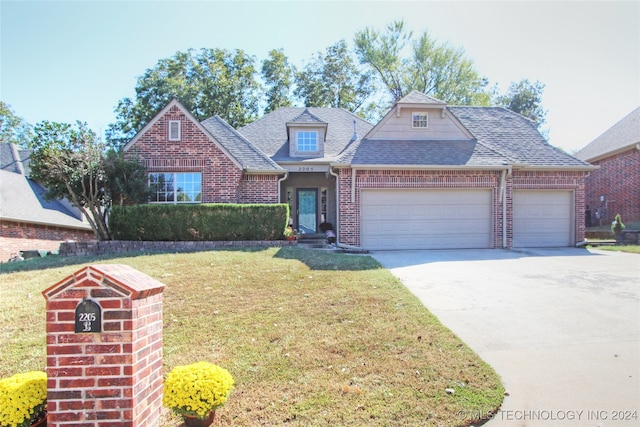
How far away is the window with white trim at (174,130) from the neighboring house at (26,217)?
5.64 meters

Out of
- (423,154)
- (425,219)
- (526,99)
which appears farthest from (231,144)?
(526,99)

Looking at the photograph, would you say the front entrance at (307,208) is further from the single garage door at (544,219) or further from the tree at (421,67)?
the tree at (421,67)

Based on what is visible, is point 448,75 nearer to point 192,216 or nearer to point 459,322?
point 192,216

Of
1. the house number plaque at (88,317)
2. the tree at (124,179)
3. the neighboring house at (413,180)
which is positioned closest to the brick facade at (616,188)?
the neighboring house at (413,180)

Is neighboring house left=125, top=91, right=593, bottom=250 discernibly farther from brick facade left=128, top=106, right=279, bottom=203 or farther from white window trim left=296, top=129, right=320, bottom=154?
white window trim left=296, top=129, right=320, bottom=154

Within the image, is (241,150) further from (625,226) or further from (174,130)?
(625,226)

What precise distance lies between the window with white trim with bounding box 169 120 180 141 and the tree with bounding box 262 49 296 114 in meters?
18.3

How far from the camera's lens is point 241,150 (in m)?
15.6

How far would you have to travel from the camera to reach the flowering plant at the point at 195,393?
9.78ft

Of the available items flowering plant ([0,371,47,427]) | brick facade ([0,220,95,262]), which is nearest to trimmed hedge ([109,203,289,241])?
brick facade ([0,220,95,262])

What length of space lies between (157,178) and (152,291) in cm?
1219

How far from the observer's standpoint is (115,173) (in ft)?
43.0

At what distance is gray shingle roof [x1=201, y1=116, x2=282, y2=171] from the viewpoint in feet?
48.5

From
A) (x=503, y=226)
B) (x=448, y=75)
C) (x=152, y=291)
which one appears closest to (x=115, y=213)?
(x=152, y=291)
